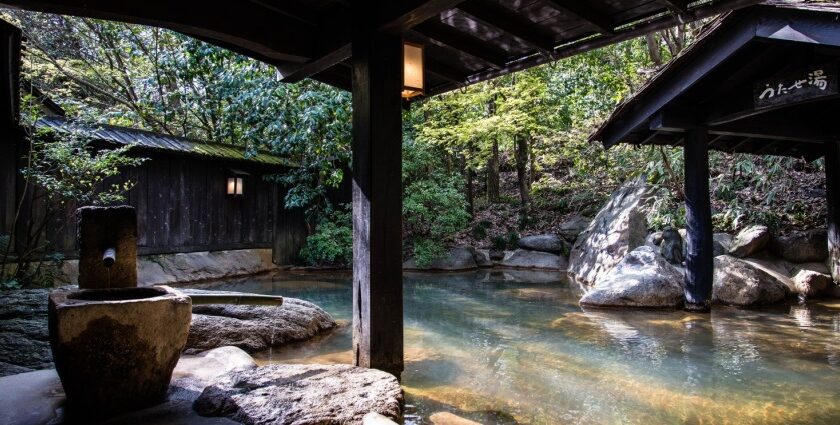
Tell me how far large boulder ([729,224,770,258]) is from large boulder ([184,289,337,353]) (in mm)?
7606

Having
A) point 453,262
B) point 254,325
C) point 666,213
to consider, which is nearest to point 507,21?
point 254,325

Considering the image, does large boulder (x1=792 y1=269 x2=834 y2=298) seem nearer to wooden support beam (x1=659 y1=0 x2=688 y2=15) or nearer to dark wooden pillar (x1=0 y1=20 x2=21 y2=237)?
wooden support beam (x1=659 y1=0 x2=688 y2=15)

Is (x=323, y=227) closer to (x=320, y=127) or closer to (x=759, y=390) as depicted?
(x=320, y=127)

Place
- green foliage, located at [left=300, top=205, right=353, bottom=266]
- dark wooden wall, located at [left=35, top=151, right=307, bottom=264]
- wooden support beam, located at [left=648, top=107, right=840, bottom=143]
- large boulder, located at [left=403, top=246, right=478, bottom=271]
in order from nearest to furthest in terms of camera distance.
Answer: wooden support beam, located at [left=648, top=107, right=840, bottom=143] < dark wooden wall, located at [left=35, top=151, right=307, bottom=264] < green foliage, located at [left=300, top=205, right=353, bottom=266] < large boulder, located at [left=403, top=246, right=478, bottom=271]

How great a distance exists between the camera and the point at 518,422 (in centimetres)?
335

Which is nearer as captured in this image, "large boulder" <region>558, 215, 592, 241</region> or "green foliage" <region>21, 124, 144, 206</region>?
"green foliage" <region>21, 124, 144, 206</region>

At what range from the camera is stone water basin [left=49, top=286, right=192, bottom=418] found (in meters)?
2.54

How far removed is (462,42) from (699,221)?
4.98 meters

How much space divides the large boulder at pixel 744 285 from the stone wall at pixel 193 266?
1033 cm

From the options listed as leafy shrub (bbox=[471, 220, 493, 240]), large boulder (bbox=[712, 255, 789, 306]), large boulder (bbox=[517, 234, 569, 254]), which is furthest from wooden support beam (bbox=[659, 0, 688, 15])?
leafy shrub (bbox=[471, 220, 493, 240])

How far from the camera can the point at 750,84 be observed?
6.57 metres

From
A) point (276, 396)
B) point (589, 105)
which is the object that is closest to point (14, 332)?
point (276, 396)

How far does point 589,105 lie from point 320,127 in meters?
7.68

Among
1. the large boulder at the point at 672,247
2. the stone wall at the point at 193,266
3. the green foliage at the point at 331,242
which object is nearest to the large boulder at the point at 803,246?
the large boulder at the point at 672,247
